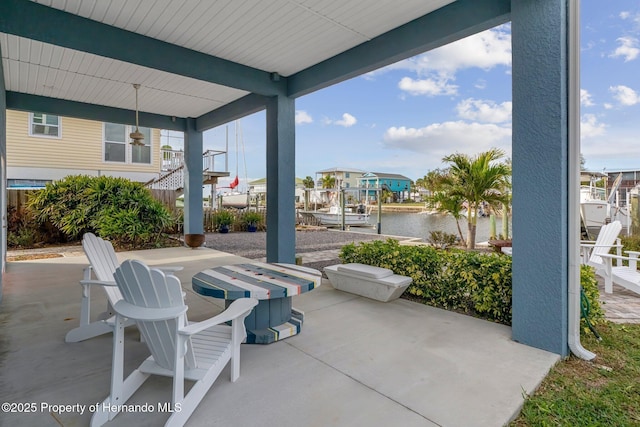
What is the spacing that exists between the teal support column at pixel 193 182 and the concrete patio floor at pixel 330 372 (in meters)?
5.36

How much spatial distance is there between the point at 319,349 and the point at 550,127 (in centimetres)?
267

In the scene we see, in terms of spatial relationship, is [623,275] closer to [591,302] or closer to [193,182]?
[591,302]

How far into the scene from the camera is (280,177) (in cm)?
562

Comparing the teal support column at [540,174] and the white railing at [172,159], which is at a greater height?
the white railing at [172,159]

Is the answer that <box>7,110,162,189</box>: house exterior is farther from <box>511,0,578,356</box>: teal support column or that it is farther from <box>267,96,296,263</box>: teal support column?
<box>511,0,578,356</box>: teal support column

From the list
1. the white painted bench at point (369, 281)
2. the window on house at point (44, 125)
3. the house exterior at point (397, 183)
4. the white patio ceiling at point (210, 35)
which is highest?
the house exterior at point (397, 183)

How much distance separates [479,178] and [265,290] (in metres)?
6.41

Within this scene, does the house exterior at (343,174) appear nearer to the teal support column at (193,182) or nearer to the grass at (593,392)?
the teal support column at (193,182)

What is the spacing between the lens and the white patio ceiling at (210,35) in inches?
140

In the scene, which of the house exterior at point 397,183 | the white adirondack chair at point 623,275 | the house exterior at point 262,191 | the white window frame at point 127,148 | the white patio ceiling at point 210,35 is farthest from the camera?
the house exterior at point 397,183

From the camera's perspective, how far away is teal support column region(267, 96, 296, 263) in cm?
562

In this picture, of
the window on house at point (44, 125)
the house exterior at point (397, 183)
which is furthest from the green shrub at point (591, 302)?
the house exterior at point (397, 183)

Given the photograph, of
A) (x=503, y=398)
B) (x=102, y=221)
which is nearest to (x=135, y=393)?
(x=503, y=398)

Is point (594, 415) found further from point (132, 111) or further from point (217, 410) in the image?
point (132, 111)
